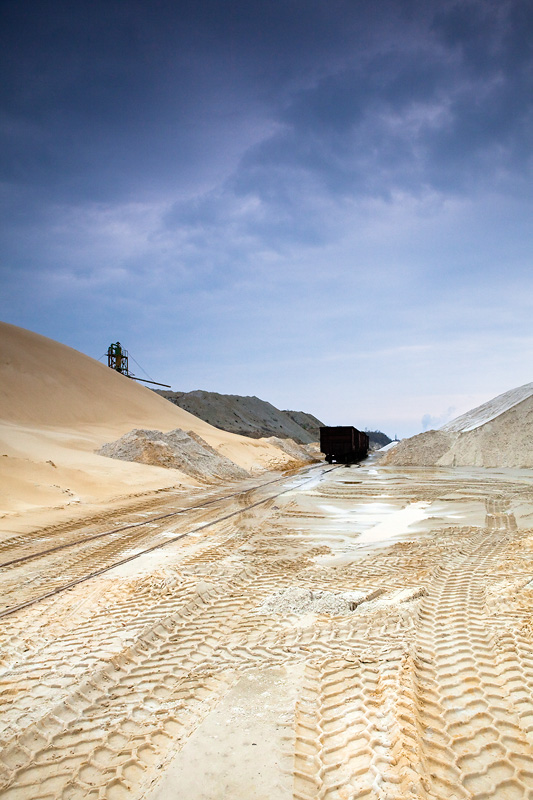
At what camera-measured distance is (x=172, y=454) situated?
22.3m

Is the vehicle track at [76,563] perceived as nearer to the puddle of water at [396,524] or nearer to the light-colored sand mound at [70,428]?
the light-colored sand mound at [70,428]

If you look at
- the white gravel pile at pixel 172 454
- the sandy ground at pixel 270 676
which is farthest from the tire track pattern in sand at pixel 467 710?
the white gravel pile at pixel 172 454

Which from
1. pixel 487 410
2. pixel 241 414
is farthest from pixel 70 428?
pixel 241 414

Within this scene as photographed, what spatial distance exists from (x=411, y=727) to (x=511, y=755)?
1.88 feet

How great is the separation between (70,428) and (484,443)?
26.4m

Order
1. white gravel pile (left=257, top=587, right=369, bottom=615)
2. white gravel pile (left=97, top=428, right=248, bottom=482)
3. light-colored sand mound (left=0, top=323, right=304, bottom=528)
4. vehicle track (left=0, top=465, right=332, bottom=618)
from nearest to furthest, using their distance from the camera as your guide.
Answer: white gravel pile (left=257, top=587, right=369, bottom=615)
vehicle track (left=0, top=465, right=332, bottom=618)
light-colored sand mound (left=0, top=323, right=304, bottom=528)
white gravel pile (left=97, top=428, right=248, bottom=482)

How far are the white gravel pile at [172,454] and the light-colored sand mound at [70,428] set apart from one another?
38.9 inches

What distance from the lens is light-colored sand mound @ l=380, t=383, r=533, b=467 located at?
26.5 meters

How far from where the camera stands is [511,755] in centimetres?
281

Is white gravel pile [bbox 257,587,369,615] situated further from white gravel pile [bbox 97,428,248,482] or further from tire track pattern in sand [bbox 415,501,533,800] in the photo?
white gravel pile [bbox 97,428,248,482]

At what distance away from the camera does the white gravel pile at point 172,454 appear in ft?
71.9

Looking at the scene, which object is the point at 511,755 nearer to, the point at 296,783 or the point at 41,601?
the point at 296,783

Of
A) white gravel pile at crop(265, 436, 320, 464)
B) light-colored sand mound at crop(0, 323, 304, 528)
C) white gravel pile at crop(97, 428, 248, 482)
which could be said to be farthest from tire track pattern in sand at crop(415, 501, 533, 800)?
white gravel pile at crop(265, 436, 320, 464)

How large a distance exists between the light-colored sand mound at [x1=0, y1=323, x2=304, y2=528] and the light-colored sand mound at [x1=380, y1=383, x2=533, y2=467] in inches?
373
